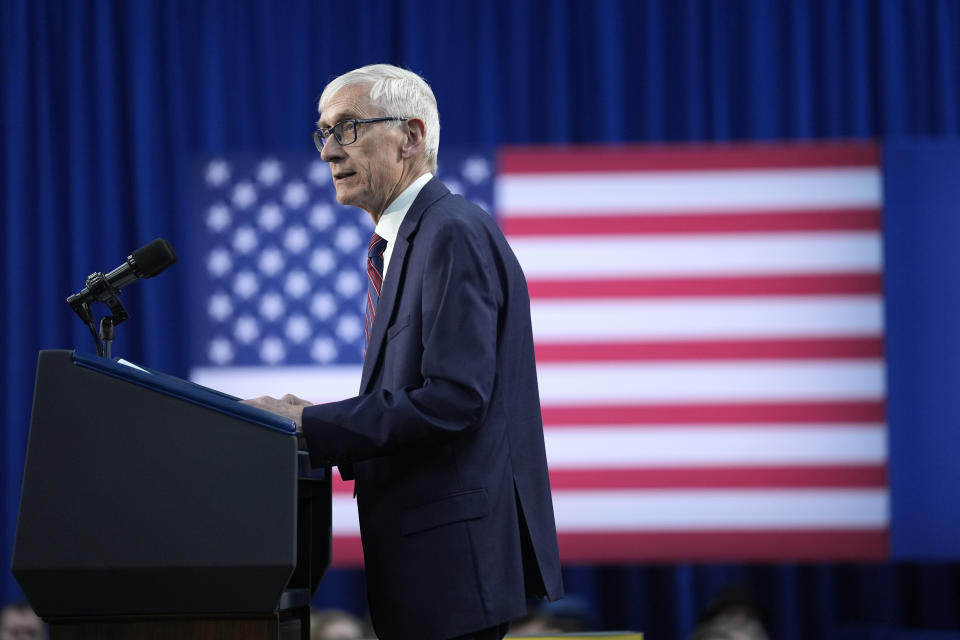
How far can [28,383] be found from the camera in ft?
14.9

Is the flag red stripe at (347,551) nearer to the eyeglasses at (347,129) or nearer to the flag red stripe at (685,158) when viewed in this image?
the flag red stripe at (685,158)

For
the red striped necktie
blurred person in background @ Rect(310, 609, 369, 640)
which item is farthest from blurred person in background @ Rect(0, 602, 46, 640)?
→ the red striped necktie

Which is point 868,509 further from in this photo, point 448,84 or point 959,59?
point 448,84

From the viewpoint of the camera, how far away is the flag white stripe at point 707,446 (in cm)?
388

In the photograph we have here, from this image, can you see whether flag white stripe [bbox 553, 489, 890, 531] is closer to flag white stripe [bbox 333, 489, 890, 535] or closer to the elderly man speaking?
flag white stripe [bbox 333, 489, 890, 535]

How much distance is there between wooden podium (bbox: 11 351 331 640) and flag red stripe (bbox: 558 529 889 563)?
2.84 m

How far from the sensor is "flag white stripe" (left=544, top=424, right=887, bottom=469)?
3.88 meters

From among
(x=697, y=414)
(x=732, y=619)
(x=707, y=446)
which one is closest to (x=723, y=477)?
(x=707, y=446)

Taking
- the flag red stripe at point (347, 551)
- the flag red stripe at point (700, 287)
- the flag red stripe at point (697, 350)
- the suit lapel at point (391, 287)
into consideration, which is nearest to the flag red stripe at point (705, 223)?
the flag red stripe at point (700, 287)

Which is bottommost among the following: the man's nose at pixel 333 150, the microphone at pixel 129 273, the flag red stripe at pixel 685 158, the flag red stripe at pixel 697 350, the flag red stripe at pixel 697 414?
the flag red stripe at pixel 697 414

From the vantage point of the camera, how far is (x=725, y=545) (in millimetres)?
3896

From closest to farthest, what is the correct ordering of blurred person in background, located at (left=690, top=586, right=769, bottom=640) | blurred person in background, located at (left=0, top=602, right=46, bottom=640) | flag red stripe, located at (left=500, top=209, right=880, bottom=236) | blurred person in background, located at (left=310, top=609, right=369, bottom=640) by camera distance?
blurred person in background, located at (left=690, top=586, right=769, bottom=640) → blurred person in background, located at (left=310, top=609, right=369, bottom=640) → blurred person in background, located at (left=0, top=602, right=46, bottom=640) → flag red stripe, located at (left=500, top=209, right=880, bottom=236)

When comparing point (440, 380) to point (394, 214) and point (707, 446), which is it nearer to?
point (394, 214)

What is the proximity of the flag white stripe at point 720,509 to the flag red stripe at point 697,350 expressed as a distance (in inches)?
18.4
